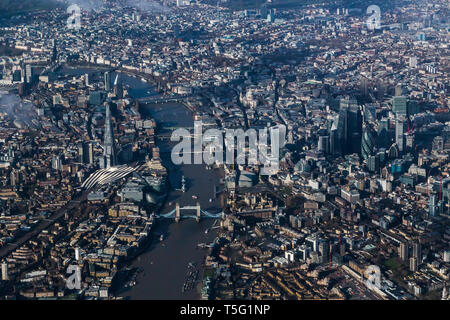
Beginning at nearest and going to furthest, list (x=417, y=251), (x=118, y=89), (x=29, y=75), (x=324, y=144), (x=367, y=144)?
(x=417, y=251) < (x=367, y=144) < (x=324, y=144) < (x=118, y=89) < (x=29, y=75)

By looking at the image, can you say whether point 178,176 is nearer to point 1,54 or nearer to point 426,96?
point 426,96

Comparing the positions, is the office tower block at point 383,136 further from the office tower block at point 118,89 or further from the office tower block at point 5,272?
the office tower block at point 5,272

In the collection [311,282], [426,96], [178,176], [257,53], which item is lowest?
[311,282]

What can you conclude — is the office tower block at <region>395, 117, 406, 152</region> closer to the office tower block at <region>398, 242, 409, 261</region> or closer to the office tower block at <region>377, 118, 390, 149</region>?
the office tower block at <region>377, 118, 390, 149</region>

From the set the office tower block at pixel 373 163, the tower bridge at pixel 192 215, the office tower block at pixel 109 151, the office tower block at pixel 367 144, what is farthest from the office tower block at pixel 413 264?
the office tower block at pixel 109 151

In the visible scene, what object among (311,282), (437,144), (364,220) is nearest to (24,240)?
(311,282)

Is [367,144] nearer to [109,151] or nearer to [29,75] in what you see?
[109,151]

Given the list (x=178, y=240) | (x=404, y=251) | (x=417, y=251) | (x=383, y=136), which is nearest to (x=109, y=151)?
(x=178, y=240)

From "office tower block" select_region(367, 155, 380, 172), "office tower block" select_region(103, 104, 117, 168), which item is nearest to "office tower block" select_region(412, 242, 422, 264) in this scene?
"office tower block" select_region(367, 155, 380, 172)
